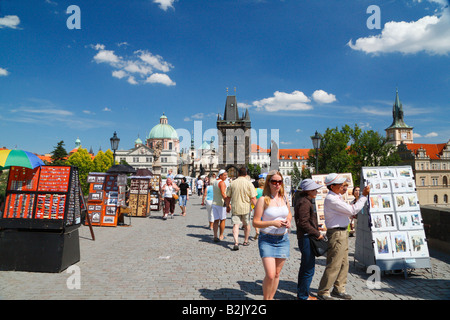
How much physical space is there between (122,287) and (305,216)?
3156mm

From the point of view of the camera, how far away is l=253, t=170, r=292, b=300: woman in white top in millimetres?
3816

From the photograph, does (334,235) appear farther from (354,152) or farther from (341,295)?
(354,152)

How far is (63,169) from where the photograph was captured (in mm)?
6617

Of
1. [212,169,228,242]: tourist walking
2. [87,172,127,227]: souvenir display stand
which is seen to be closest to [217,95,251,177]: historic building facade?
[87,172,127,227]: souvenir display stand

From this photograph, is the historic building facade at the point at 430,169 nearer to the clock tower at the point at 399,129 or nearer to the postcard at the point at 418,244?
the clock tower at the point at 399,129

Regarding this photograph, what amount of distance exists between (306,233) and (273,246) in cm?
72

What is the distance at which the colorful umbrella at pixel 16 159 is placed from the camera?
227 inches

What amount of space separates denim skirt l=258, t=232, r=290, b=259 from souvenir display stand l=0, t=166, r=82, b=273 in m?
4.23

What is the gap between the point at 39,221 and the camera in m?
6.05

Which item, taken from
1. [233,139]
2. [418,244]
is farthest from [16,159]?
[233,139]

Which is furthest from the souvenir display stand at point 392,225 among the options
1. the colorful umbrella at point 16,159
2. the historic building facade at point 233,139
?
the historic building facade at point 233,139

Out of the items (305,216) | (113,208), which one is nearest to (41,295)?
(305,216)
